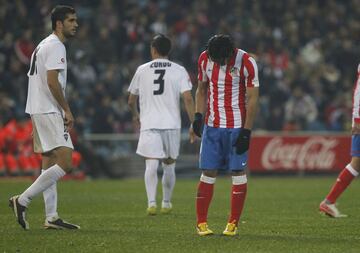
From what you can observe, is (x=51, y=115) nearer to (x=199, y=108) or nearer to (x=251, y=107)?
(x=199, y=108)

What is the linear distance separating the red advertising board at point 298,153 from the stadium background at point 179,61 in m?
0.04

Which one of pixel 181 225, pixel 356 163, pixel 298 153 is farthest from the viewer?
pixel 298 153

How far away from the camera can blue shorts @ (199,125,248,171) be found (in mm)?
9747

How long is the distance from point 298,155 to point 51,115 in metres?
14.6

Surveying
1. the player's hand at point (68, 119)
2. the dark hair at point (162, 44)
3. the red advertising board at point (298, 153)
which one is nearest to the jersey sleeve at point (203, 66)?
the player's hand at point (68, 119)

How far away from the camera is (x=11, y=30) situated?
81.0 feet

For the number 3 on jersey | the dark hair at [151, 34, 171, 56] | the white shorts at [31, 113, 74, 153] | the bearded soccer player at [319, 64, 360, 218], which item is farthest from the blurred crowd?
the white shorts at [31, 113, 74, 153]

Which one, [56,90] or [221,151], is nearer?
[221,151]

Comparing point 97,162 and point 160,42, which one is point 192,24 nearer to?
point 97,162

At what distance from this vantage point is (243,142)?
957 cm

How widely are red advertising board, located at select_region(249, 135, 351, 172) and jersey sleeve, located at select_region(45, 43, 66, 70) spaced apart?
46.4ft

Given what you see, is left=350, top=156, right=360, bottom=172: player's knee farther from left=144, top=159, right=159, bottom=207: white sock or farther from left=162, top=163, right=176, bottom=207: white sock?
left=144, top=159, right=159, bottom=207: white sock

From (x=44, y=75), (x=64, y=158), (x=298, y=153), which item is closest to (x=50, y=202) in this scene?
(x=64, y=158)

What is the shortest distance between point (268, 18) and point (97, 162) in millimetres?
8462
